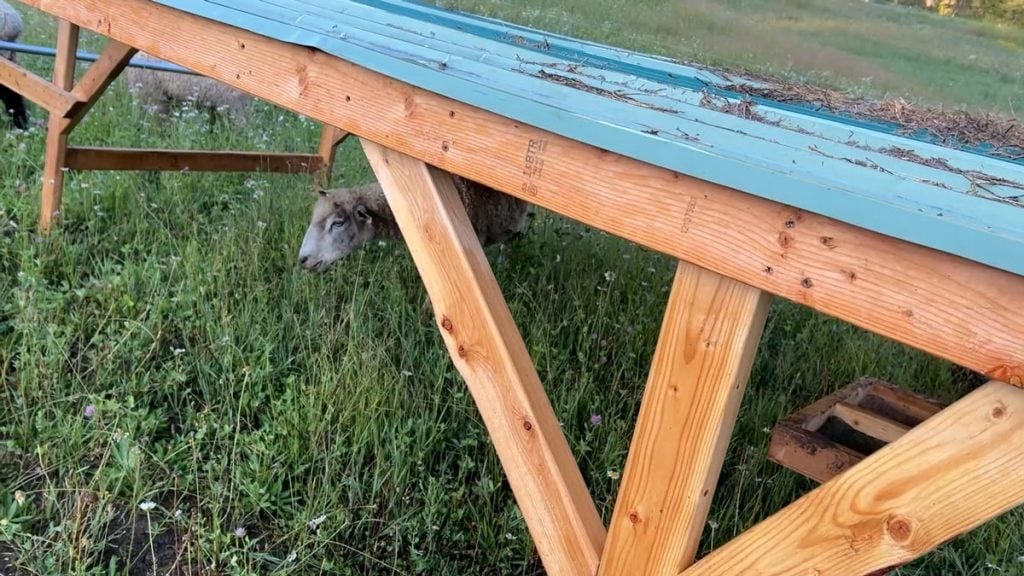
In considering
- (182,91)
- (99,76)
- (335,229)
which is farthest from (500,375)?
(182,91)

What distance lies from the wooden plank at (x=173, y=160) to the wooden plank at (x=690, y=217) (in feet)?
6.00

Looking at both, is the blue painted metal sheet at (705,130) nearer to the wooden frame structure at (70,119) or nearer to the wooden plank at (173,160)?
the wooden frame structure at (70,119)

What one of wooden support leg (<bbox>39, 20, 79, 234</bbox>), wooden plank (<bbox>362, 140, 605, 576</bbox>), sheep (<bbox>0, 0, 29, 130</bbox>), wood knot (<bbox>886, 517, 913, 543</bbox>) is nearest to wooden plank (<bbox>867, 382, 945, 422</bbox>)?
wooden plank (<bbox>362, 140, 605, 576</bbox>)

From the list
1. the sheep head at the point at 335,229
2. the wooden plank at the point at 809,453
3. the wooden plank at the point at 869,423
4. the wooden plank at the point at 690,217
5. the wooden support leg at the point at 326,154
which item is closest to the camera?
the wooden plank at the point at 690,217

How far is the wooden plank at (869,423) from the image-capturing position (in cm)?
255

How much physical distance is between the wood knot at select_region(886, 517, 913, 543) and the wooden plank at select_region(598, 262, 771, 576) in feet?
1.03

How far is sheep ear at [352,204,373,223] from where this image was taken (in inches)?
151

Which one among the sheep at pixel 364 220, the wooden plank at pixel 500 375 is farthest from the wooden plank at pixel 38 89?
the wooden plank at pixel 500 375

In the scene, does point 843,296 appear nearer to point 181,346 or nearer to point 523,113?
point 523,113

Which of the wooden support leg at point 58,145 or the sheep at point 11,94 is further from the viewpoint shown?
the sheep at point 11,94

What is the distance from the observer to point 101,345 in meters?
2.84

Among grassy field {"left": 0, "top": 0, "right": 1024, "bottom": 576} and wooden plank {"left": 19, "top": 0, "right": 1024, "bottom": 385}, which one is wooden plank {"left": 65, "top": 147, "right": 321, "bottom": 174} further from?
wooden plank {"left": 19, "top": 0, "right": 1024, "bottom": 385}

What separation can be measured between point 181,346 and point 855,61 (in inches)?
215

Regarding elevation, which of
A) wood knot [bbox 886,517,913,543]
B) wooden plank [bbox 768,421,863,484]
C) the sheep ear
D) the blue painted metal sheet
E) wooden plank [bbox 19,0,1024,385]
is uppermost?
the blue painted metal sheet
